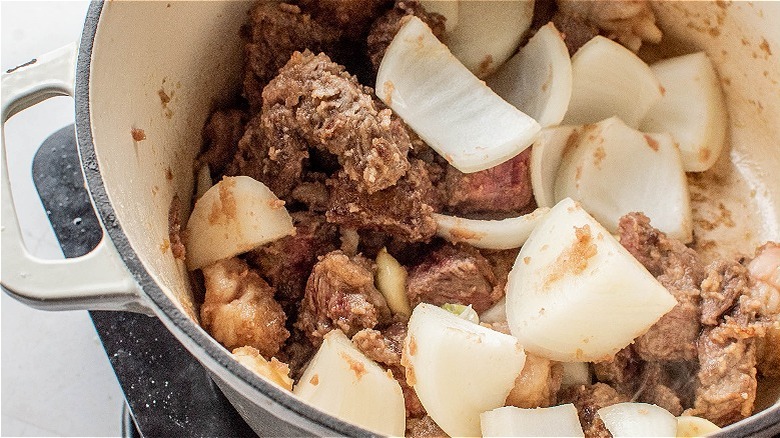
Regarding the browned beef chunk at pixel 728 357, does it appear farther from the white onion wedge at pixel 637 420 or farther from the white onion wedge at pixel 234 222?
the white onion wedge at pixel 234 222

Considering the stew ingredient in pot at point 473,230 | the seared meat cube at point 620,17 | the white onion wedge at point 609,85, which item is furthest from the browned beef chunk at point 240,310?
the seared meat cube at point 620,17

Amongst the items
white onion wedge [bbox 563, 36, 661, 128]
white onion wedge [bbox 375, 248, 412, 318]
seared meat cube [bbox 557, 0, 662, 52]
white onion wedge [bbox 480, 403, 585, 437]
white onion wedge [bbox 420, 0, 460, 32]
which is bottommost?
white onion wedge [bbox 480, 403, 585, 437]

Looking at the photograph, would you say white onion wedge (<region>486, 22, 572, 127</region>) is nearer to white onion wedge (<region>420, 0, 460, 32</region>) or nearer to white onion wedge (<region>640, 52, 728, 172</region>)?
white onion wedge (<region>420, 0, 460, 32</region>)

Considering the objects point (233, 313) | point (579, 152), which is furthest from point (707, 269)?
point (233, 313)

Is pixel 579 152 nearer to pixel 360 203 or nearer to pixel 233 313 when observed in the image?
pixel 360 203

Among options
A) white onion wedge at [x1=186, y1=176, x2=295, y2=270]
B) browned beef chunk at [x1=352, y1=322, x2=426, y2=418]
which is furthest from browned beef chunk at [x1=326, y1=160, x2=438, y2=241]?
browned beef chunk at [x1=352, y1=322, x2=426, y2=418]

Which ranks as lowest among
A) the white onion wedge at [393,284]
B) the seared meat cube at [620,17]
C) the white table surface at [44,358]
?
the white table surface at [44,358]

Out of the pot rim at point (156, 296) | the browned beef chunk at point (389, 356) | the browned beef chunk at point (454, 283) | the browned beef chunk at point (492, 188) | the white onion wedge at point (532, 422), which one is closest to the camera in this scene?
the pot rim at point (156, 296)
